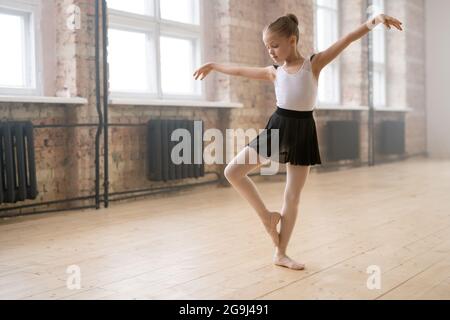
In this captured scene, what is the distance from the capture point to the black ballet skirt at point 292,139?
248 centimetres

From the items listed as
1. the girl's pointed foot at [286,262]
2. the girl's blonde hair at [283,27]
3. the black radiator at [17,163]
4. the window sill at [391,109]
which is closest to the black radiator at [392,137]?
the window sill at [391,109]

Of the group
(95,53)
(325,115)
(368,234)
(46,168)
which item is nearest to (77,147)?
(46,168)

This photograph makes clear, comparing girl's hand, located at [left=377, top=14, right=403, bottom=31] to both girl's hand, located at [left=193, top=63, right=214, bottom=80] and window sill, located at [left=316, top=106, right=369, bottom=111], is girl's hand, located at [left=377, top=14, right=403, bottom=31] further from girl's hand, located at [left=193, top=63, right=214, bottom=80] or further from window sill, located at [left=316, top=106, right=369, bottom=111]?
window sill, located at [left=316, top=106, right=369, bottom=111]

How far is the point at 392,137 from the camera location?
371 inches

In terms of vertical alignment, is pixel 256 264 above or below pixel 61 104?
below

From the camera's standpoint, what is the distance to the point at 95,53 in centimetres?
463

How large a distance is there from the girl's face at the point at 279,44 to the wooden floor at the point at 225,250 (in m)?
1.03

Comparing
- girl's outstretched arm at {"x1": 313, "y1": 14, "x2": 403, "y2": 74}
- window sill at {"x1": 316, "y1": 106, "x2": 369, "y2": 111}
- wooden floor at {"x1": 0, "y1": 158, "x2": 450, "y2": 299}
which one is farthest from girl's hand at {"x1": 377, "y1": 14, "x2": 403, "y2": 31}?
window sill at {"x1": 316, "y1": 106, "x2": 369, "y2": 111}

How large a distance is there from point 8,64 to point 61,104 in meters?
0.52

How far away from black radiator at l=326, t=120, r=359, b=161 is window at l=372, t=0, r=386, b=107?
5.19 ft

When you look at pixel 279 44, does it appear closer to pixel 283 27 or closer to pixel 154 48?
pixel 283 27

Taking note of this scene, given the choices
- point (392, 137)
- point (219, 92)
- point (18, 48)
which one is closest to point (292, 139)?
point (18, 48)

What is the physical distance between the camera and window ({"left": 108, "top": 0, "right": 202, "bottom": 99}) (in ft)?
17.1
